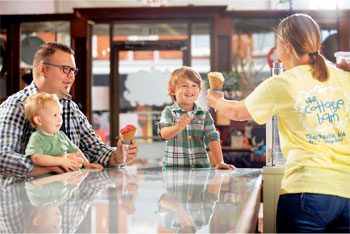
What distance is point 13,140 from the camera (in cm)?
200

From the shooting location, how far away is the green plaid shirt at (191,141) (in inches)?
102

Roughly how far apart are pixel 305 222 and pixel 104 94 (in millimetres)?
5225

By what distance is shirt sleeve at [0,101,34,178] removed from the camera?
1.89 metres

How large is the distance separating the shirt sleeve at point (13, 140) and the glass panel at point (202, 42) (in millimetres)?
4339

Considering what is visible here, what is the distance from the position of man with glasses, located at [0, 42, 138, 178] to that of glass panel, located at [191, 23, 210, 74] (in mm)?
3955

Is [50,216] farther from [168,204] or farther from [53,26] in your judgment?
[53,26]

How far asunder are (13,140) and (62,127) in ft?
1.16

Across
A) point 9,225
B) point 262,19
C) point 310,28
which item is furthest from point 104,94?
point 9,225

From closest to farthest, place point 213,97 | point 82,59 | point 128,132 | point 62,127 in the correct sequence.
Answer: point 213,97 < point 128,132 < point 62,127 < point 82,59

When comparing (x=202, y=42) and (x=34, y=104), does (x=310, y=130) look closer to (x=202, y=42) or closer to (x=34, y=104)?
(x=34, y=104)

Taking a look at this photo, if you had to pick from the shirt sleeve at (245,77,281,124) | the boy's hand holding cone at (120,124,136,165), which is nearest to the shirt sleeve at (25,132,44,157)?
the boy's hand holding cone at (120,124,136,165)

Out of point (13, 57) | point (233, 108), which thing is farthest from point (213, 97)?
point (13, 57)

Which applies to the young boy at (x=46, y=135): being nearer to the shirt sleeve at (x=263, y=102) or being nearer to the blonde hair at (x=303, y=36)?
the shirt sleeve at (x=263, y=102)

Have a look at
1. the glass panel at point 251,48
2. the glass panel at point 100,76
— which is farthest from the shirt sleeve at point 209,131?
the glass panel at point 100,76
